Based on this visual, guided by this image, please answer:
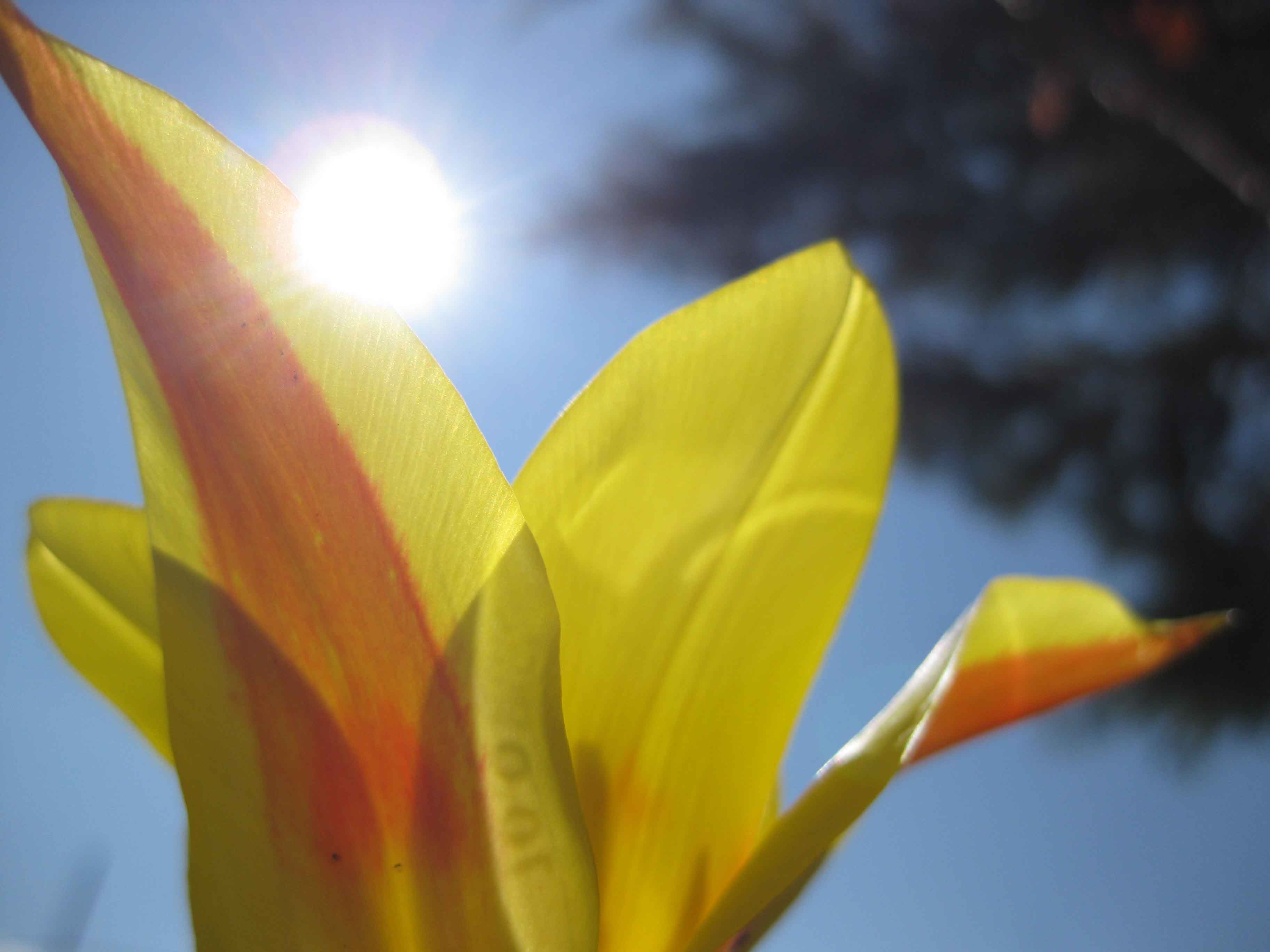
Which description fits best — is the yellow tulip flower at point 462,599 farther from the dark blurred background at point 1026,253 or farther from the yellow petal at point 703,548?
the dark blurred background at point 1026,253

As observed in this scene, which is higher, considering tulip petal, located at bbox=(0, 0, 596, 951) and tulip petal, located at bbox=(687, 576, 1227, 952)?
tulip petal, located at bbox=(0, 0, 596, 951)

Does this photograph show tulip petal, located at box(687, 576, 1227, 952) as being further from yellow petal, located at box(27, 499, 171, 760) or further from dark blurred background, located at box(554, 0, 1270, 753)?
dark blurred background, located at box(554, 0, 1270, 753)

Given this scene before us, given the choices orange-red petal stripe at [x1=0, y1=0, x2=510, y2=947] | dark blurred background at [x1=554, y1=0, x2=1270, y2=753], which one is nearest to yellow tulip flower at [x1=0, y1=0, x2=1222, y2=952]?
orange-red petal stripe at [x1=0, y1=0, x2=510, y2=947]

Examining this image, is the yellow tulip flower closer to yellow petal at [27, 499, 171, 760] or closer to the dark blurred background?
yellow petal at [27, 499, 171, 760]

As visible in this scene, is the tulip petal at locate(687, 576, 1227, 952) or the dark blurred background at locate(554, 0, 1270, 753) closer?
the tulip petal at locate(687, 576, 1227, 952)

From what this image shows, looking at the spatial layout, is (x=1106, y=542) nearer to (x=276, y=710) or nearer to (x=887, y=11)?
(x=887, y=11)

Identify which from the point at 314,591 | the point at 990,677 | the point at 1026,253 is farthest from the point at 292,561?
the point at 1026,253
